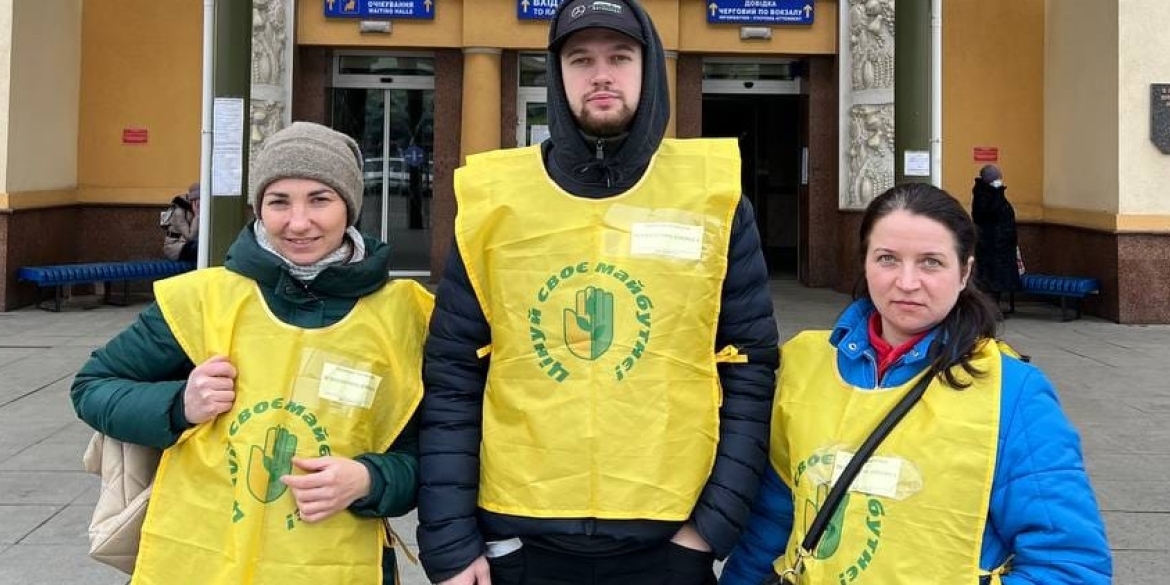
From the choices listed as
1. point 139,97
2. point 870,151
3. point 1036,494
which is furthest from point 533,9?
point 1036,494

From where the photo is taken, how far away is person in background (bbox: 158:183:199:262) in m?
11.8

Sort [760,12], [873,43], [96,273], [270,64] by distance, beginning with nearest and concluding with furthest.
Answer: [96,273] → [270,64] → [873,43] → [760,12]

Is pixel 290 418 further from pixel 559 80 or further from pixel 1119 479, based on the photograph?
pixel 1119 479

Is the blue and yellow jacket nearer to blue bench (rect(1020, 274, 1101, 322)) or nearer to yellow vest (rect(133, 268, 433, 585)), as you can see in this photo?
yellow vest (rect(133, 268, 433, 585))

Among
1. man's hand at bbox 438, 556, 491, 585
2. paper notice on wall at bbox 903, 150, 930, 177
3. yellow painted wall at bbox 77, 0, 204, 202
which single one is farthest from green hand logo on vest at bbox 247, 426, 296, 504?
yellow painted wall at bbox 77, 0, 204, 202

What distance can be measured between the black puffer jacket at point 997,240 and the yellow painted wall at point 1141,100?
1.16 metres

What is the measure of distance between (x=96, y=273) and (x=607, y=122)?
10.7 meters

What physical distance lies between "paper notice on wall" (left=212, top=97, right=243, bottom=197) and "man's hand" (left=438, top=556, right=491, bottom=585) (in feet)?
14.3

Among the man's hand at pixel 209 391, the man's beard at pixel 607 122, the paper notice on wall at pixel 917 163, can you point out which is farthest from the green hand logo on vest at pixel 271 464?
the paper notice on wall at pixel 917 163

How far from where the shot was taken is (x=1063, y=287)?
457 inches

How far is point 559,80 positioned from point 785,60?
12.7 meters

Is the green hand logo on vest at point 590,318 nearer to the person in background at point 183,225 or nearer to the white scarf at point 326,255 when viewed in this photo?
the white scarf at point 326,255

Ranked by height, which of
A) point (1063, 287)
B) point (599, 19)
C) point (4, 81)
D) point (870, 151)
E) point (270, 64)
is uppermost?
point (270, 64)

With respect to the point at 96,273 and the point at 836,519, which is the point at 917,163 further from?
the point at 96,273
